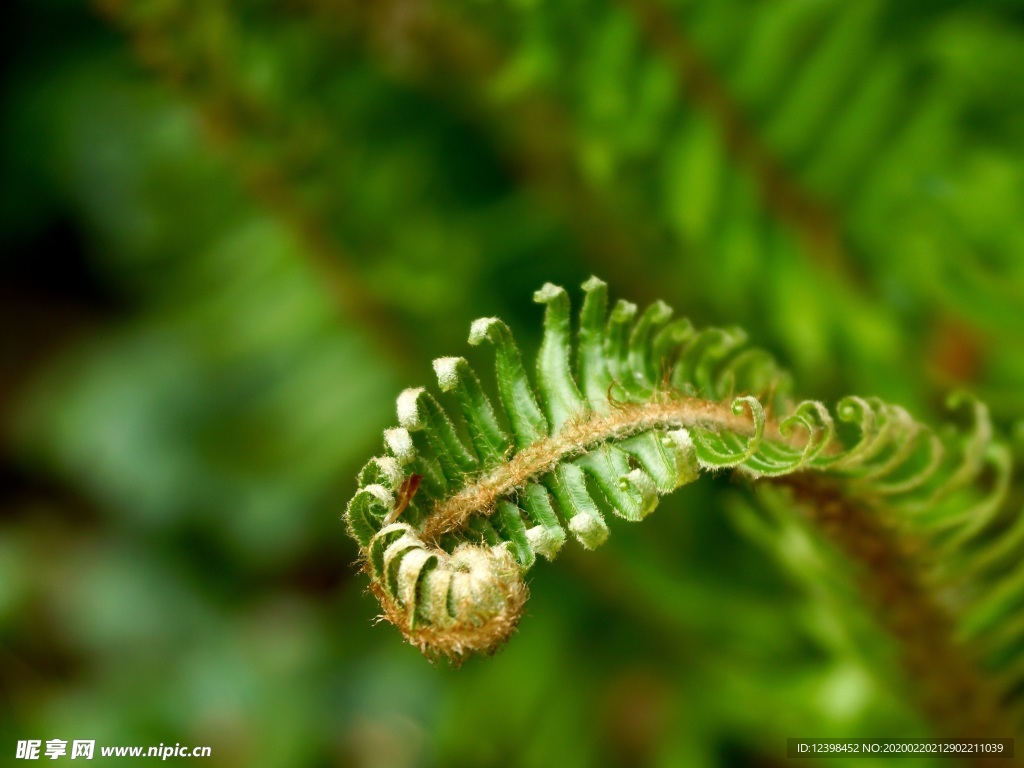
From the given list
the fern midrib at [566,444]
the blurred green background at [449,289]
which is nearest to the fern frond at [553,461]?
the fern midrib at [566,444]

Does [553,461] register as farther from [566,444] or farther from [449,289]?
[449,289]

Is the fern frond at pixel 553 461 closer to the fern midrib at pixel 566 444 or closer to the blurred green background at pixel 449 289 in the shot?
the fern midrib at pixel 566 444

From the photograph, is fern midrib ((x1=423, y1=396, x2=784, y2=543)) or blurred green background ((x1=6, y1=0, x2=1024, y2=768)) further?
blurred green background ((x1=6, y1=0, x2=1024, y2=768))

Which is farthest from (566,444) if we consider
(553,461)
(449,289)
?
(449,289)

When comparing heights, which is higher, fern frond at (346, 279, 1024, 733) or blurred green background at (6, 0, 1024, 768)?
blurred green background at (6, 0, 1024, 768)

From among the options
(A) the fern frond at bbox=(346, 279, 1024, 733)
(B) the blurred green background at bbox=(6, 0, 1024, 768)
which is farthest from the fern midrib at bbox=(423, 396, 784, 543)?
(B) the blurred green background at bbox=(6, 0, 1024, 768)

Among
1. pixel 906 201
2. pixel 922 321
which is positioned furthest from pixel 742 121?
pixel 922 321

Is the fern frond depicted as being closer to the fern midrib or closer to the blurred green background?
the fern midrib
